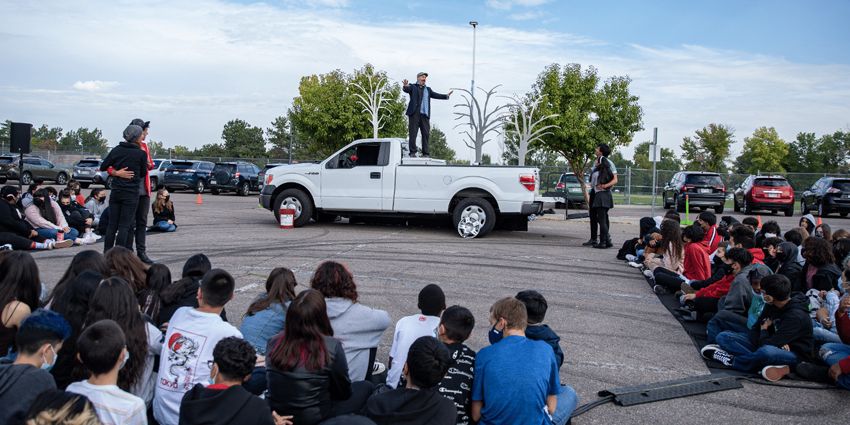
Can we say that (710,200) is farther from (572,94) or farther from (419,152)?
(419,152)

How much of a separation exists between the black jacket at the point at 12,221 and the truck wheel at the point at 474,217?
8107 mm

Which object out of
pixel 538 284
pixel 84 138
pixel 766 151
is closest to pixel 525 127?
pixel 538 284

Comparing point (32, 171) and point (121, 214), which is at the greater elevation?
point (32, 171)

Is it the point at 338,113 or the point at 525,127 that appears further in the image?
the point at 338,113

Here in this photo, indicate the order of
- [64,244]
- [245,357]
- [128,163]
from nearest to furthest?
[245,357], [128,163], [64,244]

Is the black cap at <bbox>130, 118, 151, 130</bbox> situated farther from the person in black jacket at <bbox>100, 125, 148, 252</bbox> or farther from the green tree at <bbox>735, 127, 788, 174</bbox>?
the green tree at <bbox>735, 127, 788, 174</bbox>

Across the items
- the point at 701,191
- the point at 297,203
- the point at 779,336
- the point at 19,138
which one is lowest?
the point at 779,336

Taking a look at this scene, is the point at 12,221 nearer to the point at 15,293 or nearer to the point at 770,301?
the point at 15,293

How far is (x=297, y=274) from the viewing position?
35.1 feet

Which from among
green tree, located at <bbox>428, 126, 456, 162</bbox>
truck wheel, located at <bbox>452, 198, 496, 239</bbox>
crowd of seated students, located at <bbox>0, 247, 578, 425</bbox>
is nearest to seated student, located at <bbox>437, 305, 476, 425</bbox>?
crowd of seated students, located at <bbox>0, 247, 578, 425</bbox>

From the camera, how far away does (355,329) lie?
520cm

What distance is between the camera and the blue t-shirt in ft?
14.1

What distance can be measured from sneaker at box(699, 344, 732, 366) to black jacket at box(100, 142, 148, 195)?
7630 mm

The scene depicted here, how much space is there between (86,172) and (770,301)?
35.7m
